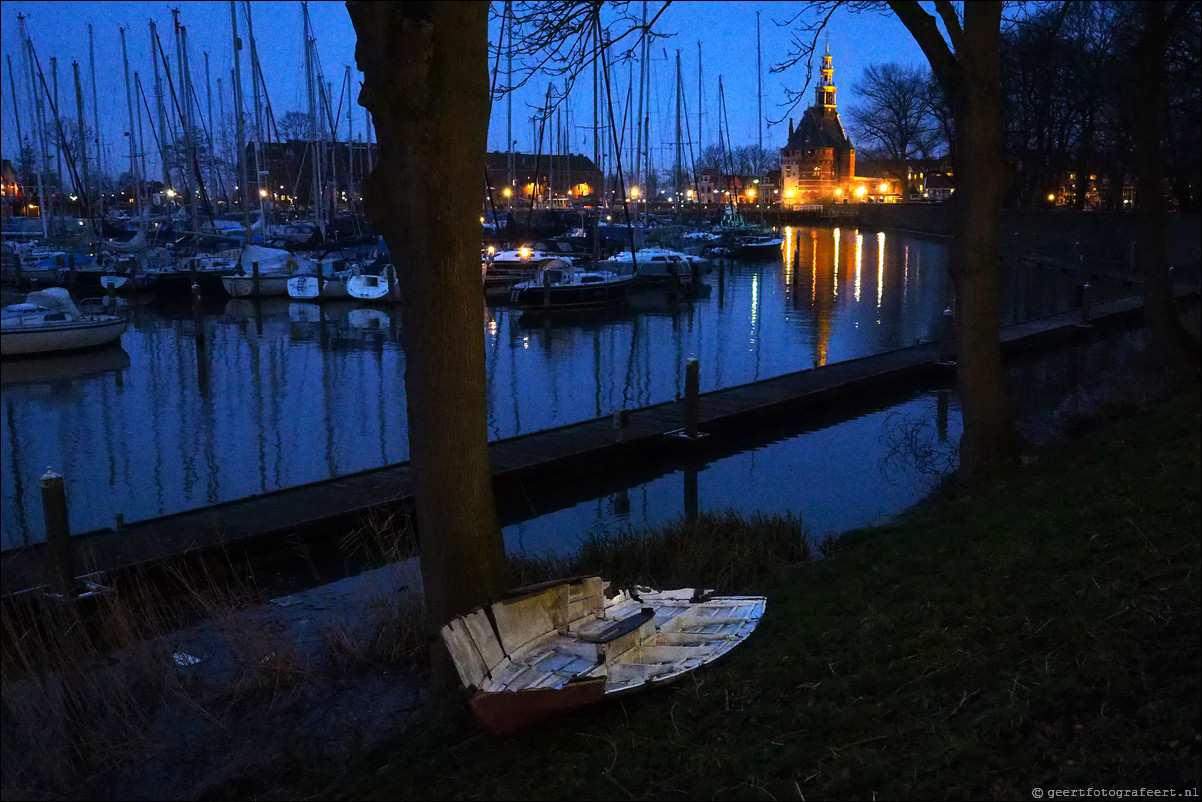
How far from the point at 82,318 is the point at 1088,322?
1122 inches

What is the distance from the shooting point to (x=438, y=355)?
612 cm

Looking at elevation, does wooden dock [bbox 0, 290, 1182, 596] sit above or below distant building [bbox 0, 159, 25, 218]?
below

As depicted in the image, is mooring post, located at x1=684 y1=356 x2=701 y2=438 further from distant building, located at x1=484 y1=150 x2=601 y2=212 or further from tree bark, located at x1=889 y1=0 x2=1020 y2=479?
distant building, located at x1=484 y1=150 x2=601 y2=212

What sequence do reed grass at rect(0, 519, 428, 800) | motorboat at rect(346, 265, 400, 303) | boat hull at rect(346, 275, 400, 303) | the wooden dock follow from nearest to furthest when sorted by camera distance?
1. reed grass at rect(0, 519, 428, 800)
2. the wooden dock
3. motorboat at rect(346, 265, 400, 303)
4. boat hull at rect(346, 275, 400, 303)

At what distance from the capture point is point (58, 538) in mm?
9656

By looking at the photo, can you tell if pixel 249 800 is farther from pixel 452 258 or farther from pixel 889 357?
pixel 889 357

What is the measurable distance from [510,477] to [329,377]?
1360 centimetres

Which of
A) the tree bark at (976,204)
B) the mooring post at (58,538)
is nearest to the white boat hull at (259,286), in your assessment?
the mooring post at (58,538)

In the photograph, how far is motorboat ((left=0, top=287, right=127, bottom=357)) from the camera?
30.3 meters

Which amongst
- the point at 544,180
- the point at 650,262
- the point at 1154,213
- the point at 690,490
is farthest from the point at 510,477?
the point at 544,180

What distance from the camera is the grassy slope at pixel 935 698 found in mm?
4141

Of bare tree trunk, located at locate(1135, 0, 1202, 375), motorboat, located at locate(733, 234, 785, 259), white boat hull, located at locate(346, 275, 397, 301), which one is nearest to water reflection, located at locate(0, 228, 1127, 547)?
white boat hull, located at locate(346, 275, 397, 301)

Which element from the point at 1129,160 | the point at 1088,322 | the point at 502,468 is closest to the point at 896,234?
the point at 1129,160

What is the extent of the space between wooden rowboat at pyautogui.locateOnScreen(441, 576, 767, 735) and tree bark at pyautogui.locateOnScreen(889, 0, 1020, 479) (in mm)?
5242
